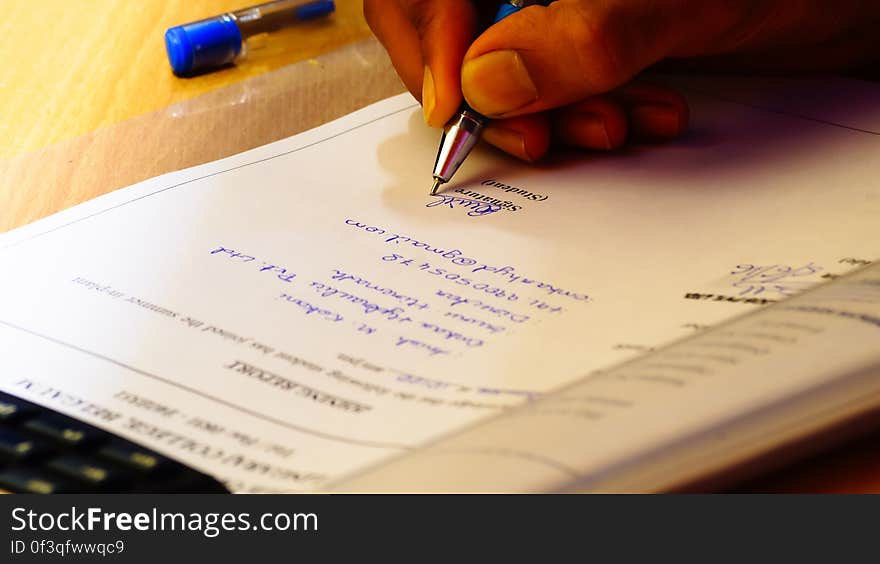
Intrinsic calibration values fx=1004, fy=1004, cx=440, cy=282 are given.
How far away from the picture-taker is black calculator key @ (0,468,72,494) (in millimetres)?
309

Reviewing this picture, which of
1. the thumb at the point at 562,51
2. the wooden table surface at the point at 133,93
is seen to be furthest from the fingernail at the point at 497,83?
the wooden table surface at the point at 133,93

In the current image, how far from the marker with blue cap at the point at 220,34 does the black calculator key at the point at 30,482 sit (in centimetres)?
45

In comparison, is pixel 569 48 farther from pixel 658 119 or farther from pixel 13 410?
pixel 13 410

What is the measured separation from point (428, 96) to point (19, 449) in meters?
0.34

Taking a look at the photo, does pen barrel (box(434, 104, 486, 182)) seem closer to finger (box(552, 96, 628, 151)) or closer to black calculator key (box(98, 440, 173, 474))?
finger (box(552, 96, 628, 151))

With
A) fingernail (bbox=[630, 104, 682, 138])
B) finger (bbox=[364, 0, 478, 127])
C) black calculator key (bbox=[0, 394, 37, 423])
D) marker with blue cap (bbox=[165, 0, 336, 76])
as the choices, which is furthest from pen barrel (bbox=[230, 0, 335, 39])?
black calculator key (bbox=[0, 394, 37, 423])

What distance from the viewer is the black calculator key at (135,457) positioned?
313 mm

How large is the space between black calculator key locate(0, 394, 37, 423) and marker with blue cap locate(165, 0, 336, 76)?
0.41m

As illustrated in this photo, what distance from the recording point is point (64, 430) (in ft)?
1.10

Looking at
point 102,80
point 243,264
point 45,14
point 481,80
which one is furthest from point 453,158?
point 45,14

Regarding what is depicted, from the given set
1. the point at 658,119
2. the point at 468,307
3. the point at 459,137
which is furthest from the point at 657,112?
the point at 468,307

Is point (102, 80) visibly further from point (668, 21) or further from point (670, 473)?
point (670, 473)

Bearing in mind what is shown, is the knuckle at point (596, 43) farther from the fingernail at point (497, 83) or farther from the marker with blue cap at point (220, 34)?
the marker with blue cap at point (220, 34)
